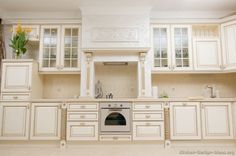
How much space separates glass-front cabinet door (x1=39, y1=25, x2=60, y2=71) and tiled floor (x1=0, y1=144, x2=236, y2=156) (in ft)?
5.18

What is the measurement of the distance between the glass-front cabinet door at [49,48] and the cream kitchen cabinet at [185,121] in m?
2.43

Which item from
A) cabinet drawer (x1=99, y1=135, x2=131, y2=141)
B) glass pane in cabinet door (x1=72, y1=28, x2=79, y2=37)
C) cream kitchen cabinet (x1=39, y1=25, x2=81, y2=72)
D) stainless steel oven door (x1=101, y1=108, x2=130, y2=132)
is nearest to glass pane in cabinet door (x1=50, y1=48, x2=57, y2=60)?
cream kitchen cabinet (x1=39, y1=25, x2=81, y2=72)

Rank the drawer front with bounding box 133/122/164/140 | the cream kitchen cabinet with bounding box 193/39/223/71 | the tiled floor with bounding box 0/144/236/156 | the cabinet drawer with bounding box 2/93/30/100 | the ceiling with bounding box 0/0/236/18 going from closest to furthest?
the tiled floor with bounding box 0/144/236/156 < the drawer front with bounding box 133/122/164/140 < the cabinet drawer with bounding box 2/93/30/100 < the ceiling with bounding box 0/0/236/18 < the cream kitchen cabinet with bounding box 193/39/223/71

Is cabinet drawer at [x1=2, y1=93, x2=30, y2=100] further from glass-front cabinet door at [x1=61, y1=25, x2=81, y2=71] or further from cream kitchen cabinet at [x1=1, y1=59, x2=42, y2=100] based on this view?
glass-front cabinet door at [x1=61, y1=25, x2=81, y2=71]

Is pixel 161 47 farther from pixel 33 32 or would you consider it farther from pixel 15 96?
pixel 15 96

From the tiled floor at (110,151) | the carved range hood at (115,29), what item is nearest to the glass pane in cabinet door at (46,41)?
the carved range hood at (115,29)

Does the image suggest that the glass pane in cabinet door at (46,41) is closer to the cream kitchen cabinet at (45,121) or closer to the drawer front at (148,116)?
the cream kitchen cabinet at (45,121)

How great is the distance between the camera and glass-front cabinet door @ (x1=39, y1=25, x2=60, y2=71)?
436 centimetres

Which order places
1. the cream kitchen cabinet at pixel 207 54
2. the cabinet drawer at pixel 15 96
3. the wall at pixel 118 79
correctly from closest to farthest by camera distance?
the cabinet drawer at pixel 15 96, the cream kitchen cabinet at pixel 207 54, the wall at pixel 118 79

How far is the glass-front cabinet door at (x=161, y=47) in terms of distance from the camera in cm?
435

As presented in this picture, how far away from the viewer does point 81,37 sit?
14.2ft

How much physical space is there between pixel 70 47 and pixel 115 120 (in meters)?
1.75

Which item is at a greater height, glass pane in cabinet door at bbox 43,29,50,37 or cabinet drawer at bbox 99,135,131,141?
glass pane in cabinet door at bbox 43,29,50,37

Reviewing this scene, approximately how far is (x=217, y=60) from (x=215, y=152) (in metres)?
1.85
